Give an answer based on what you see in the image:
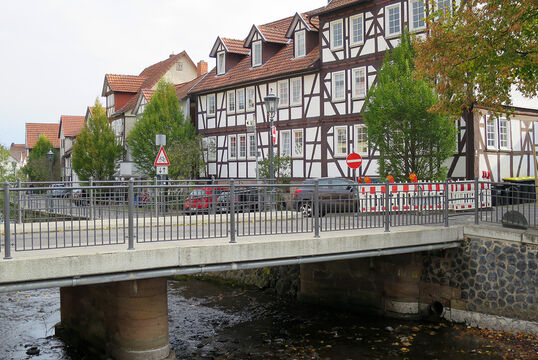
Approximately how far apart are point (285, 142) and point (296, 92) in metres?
2.76

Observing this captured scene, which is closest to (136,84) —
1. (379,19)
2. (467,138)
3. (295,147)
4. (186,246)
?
(295,147)

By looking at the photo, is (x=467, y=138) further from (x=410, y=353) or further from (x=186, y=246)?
(x=186, y=246)

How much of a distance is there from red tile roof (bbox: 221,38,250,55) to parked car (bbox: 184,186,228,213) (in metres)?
27.9

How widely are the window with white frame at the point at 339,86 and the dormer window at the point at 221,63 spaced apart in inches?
455

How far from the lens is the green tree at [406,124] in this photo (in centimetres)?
2089

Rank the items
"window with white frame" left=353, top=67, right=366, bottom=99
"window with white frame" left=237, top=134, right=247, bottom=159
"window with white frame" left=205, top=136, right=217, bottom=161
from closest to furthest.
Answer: "window with white frame" left=353, top=67, right=366, bottom=99 < "window with white frame" left=237, top=134, right=247, bottom=159 < "window with white frame" left=205, top=136, right=217, bottom=161

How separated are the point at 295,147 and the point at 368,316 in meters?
16.5

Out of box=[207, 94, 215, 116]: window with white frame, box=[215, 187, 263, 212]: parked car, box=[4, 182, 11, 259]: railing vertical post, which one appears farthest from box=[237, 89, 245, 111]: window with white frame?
box=[4, 182, 11, 259]: railing vertical post

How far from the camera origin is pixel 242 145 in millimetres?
34281

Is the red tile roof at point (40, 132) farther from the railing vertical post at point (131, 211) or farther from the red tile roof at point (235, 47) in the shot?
the railing vertical post at point (131, 211)

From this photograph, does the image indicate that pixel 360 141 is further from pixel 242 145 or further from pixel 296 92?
pixel 242 145

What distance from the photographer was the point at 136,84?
5388 cm

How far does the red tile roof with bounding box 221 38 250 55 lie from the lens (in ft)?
123

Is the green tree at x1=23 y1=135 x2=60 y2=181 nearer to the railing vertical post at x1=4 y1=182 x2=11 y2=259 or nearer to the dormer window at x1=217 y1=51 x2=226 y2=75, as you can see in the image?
the dormer window at x1=217 y1=51 x2=226 y2=75
